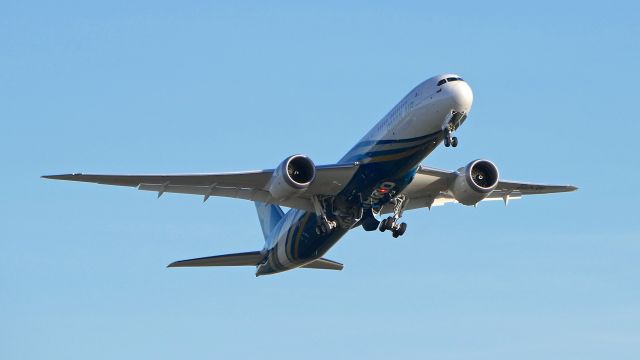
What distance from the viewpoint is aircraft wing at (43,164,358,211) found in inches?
1801

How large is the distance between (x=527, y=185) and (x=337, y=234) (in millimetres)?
9304

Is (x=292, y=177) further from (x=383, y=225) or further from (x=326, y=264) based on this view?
(x=326, y=264)

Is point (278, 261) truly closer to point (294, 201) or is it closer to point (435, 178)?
point (294, 201)

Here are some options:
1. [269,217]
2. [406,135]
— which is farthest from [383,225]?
[269,217]

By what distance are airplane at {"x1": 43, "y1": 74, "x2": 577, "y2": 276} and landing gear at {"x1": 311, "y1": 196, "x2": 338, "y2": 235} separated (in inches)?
1.6

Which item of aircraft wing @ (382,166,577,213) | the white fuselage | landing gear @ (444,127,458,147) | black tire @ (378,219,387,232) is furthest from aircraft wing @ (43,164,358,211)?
landing gear @ (444,127,458,147)

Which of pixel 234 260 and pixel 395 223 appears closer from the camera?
pixel 395 223

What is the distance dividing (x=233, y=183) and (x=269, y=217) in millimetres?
10756

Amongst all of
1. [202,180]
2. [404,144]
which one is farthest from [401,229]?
[202,180]

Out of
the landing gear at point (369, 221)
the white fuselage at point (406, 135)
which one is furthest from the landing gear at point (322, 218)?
the landing gear at point (369, 221)

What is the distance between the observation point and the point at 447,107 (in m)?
43.3

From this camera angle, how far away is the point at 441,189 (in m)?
50.3

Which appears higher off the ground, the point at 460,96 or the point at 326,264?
the point at 460,96

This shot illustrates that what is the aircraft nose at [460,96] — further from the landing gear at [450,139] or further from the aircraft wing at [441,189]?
the aircraft wing at [441,189]
